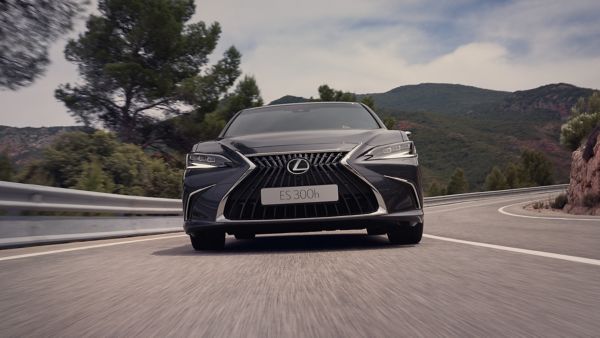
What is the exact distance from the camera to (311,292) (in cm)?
343

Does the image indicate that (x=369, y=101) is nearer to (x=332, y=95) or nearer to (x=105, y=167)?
(x=332, y=95)

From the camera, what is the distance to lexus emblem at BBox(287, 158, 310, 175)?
5.44m

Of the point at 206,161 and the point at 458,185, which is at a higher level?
the point at 206,161

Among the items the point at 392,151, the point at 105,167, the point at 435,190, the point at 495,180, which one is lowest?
the point at 435,190

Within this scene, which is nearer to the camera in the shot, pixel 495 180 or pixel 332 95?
pixel 332 95

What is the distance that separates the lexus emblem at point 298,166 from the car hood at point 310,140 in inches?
4.3

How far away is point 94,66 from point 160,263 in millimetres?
25569

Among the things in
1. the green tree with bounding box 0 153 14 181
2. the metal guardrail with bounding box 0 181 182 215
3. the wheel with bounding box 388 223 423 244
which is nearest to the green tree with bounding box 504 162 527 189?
the green tree with bounding box 0 153 14 181

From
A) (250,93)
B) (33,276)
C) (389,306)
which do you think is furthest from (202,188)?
(250,93)

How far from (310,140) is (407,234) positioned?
1.26m

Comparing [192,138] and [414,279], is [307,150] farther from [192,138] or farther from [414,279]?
[192,138]

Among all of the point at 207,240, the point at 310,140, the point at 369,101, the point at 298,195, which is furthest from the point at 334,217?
the point at 369,101

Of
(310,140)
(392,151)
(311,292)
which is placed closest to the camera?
(311,292)

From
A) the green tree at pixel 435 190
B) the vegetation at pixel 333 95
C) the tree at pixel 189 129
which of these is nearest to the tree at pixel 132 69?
the tree at pixel 189 129
